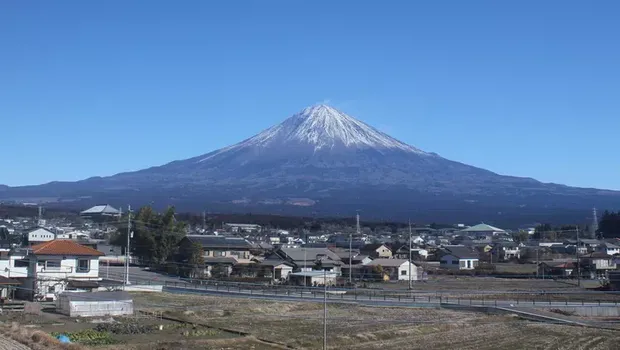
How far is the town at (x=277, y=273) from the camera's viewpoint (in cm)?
2762

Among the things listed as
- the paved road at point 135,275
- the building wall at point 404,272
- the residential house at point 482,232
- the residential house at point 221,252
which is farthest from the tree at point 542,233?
the paved road at point 135,275

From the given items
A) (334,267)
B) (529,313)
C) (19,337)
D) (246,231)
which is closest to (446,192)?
(246,231)

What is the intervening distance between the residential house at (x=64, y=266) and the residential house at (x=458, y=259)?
93.6 feet

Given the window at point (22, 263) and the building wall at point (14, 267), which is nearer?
the building wall at point (14, 267)

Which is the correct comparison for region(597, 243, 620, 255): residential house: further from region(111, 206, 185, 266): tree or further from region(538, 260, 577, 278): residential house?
region(111, 206, 185, 266): tree

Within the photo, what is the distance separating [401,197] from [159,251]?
12707 cm

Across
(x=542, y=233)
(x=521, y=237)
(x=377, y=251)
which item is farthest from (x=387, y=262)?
(x=542, y=233)

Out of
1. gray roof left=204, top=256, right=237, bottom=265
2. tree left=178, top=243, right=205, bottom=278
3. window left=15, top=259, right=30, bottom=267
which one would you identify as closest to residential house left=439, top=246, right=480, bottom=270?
gray roof left=204, top=256, right=237, bottom=265

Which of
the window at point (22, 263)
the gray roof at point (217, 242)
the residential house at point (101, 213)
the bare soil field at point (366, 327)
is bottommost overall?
the bare soil field at point (366, 327)

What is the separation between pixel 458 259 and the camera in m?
53.6

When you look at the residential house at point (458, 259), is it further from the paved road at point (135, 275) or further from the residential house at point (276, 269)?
the paved road at point (135, 275)

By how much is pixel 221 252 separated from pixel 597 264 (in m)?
24.1

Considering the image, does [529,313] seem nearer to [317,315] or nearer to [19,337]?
[317,315]

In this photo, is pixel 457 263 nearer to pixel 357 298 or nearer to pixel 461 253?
pixel 461 253
